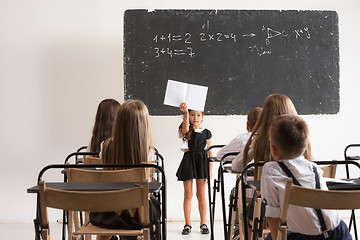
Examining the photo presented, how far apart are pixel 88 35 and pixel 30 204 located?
74.4 inches

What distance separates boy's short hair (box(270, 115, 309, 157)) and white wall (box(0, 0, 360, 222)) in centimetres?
289

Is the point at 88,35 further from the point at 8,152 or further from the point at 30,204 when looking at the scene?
the point at 30,204

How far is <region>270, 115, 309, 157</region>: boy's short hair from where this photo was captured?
1954 millimetres

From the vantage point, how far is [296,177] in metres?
1.92

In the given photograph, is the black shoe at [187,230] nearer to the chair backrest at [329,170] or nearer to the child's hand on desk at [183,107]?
the child's hand on desk at [183,107]

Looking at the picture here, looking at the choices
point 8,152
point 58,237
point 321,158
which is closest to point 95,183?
point 58,237

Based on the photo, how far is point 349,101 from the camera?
498 cm

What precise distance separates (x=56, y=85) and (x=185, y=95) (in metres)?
1.44

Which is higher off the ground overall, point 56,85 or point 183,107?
point 56,85

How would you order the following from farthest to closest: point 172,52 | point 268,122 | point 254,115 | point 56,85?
1. point 56,85
2. point 172,52
3. point 254,115
4. point 268,122

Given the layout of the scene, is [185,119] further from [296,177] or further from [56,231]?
[296,177]

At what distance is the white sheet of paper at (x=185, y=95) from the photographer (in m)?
4.39

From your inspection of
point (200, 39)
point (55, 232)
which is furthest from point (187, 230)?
point (200, 39)

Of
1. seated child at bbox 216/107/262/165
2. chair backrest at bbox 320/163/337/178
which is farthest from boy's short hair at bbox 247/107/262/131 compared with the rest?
chair backrest at bbox 320/163/337/178
